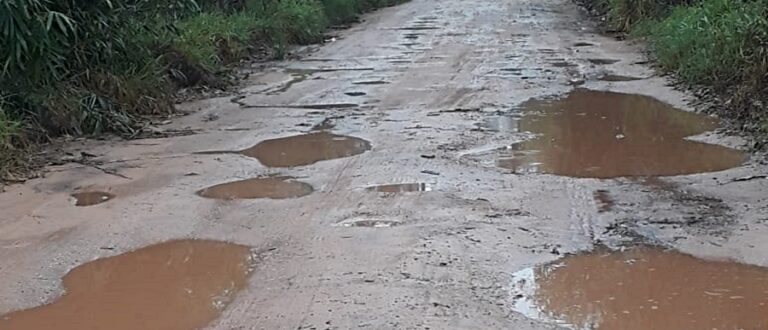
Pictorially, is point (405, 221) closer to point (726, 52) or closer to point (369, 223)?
point (369, 223)

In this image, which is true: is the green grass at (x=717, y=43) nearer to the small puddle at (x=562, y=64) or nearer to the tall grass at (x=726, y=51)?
the tall grass at (x=726, y=51)

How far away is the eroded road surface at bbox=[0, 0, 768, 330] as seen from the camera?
4.41 meters

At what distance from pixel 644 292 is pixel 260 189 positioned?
302 centimetres

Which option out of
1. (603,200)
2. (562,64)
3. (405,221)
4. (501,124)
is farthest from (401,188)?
(562,64)

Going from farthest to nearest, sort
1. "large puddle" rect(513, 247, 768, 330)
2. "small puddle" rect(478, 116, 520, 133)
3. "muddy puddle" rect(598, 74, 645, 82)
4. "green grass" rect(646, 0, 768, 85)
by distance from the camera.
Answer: "muddy puddle" rect(598, 74, 645, 82) → "green grass" rect(646, 0, 768, 85) → "small puddle" rect(478, 116, 520, 133) → "large puddle" rect(513, 247, 768, 330)

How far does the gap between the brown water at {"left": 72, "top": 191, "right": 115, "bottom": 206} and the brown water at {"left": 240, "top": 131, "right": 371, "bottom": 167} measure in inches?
51.8

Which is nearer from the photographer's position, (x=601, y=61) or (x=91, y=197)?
(x=91, y=197)

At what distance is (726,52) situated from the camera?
10.1 m

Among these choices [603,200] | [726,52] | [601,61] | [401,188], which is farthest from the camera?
[601,61]

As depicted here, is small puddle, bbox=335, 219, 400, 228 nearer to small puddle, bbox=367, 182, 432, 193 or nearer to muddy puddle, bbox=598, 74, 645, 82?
small puddle, bbox=367, 182, 432, 193

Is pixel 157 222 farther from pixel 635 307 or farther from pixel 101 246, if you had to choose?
pixel 635 307

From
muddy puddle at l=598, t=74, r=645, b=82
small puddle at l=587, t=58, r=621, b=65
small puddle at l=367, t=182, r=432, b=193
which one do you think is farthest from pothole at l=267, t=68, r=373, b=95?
small puddle at l=367, t=182, r=432, b=193

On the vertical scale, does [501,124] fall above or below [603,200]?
below

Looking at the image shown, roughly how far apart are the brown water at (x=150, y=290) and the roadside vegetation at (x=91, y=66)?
2403 millimetres
